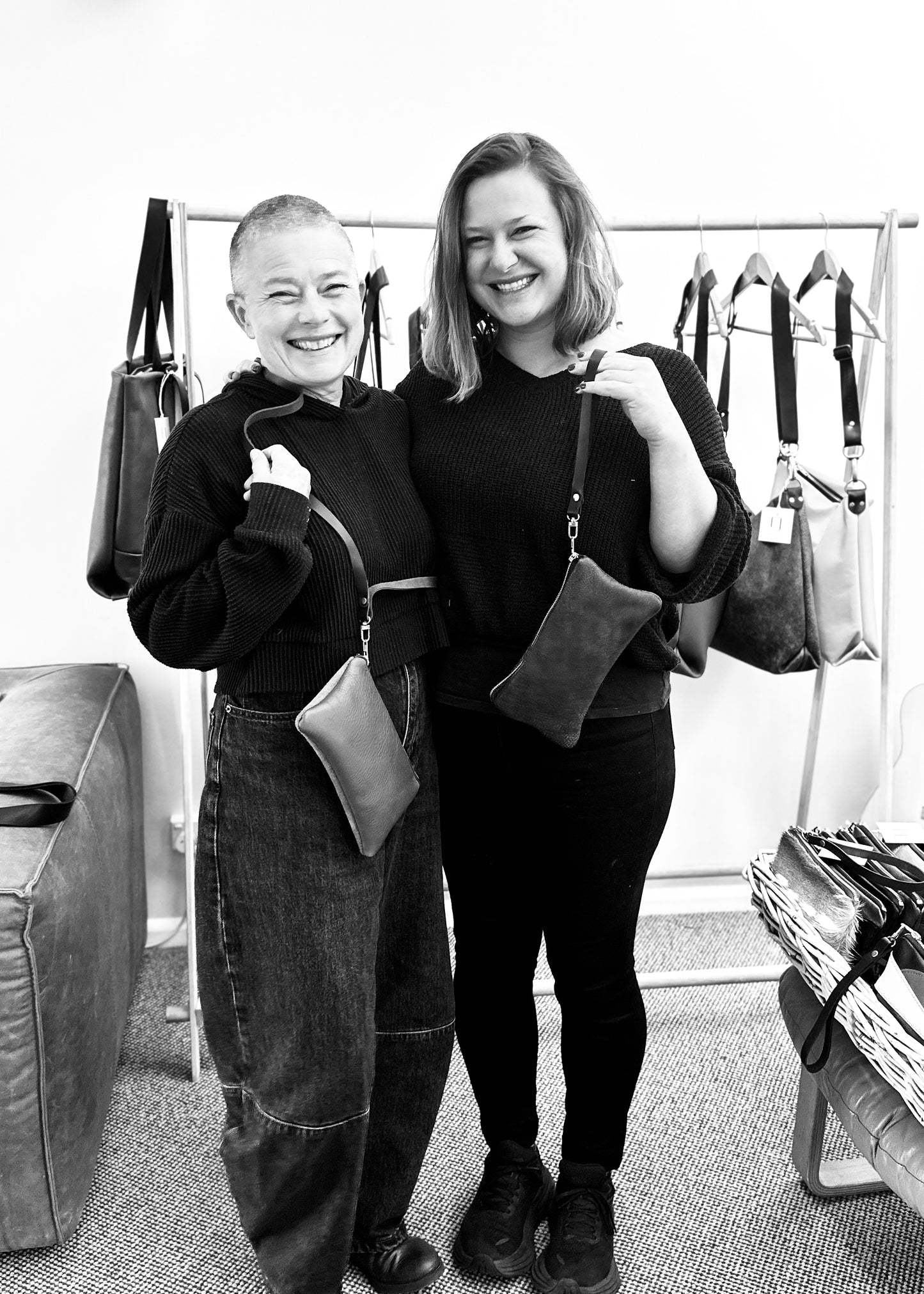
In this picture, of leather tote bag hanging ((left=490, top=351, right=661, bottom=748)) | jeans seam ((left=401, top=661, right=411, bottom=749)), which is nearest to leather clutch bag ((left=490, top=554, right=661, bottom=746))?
leather tote bag hanging ((left=490, top=351, right=661, bottom=748))

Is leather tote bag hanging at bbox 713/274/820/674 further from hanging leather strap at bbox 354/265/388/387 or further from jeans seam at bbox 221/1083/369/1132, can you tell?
jeans seam at bbox 221/1083/369/1132

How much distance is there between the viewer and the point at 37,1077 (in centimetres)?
154

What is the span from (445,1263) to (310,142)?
2.08 m

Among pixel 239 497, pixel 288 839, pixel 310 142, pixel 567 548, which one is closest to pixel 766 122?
pixel 310 142

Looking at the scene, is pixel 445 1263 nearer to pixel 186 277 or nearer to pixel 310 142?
pixel 186 277

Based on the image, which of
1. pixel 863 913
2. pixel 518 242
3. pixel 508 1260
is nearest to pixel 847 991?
pixel 863 913

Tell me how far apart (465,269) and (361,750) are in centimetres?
63

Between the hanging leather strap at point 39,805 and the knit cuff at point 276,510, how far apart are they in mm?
728

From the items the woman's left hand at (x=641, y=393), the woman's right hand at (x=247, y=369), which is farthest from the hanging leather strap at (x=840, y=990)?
the woman's right hand at (x=247, y=369)

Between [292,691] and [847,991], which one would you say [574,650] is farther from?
[847,991]

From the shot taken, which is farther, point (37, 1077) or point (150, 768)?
point (150, 768)

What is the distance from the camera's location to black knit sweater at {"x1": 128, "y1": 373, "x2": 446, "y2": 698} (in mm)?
1184

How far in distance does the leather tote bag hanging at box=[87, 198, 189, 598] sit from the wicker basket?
3.71 feet

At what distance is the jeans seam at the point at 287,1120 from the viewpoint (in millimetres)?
1347
